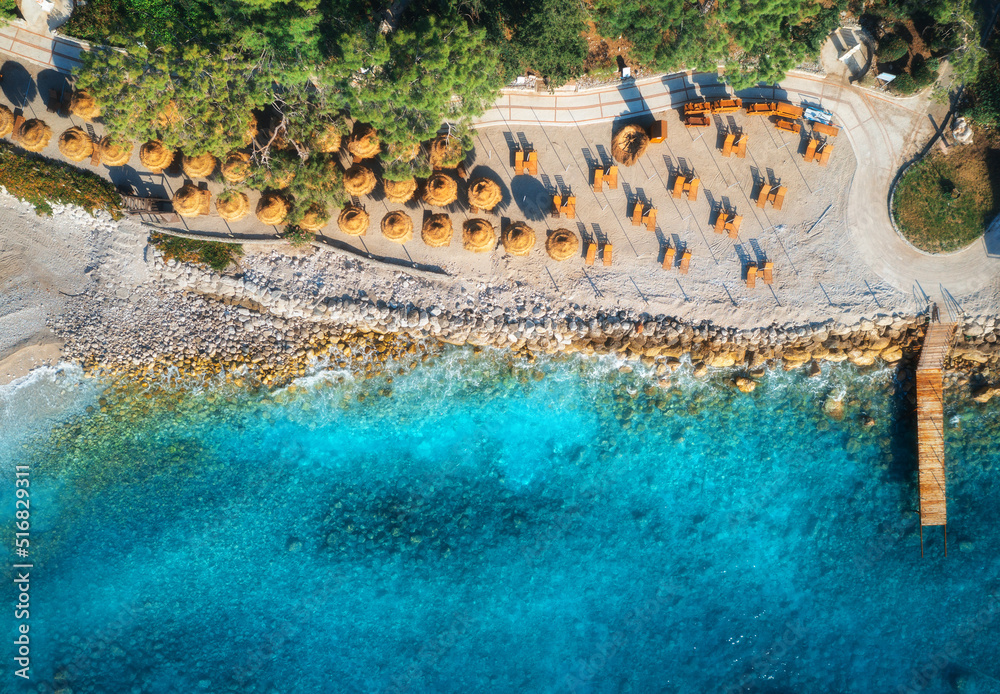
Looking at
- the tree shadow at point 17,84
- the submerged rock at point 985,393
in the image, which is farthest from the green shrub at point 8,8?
the submerged rock at point 985,393

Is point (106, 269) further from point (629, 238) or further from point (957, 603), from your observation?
point (957, 603)

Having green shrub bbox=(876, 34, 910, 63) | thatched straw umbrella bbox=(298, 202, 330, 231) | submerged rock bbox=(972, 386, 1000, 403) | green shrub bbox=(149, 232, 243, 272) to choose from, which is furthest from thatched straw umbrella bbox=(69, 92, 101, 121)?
submerged rock bbox=(972, 386, 1000, 403)

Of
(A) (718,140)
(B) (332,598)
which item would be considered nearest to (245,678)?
(B) (332,598)

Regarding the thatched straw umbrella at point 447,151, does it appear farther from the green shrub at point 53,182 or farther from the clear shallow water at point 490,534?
the green shrub at point 53,182

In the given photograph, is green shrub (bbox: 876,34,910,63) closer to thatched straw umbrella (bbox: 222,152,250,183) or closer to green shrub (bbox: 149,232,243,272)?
thatched straw umbrella (bbox: 222,152,250,183)

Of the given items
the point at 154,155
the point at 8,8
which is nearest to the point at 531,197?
the point at 154,155

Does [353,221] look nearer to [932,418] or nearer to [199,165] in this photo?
[199,165]
